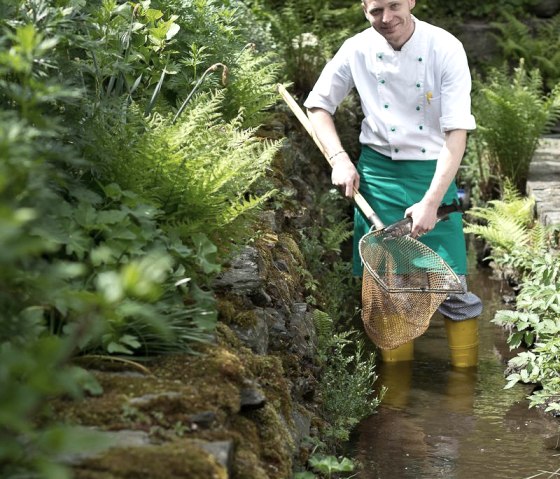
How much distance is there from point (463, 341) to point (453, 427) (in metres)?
1.01

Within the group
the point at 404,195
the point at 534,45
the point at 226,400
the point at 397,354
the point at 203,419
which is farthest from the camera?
the point at 534,45

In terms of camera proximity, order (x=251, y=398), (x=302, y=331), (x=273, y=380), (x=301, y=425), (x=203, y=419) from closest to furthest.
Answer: (x=203, y=419) < (x=251, y=398) < (x=273, y=380) < (x=301, y=425) < (x=302, y=331)

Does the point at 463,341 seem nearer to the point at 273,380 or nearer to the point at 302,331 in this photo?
the point at 302,331

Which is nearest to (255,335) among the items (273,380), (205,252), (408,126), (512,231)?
(273,380)

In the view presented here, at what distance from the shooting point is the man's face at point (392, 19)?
5.87 m

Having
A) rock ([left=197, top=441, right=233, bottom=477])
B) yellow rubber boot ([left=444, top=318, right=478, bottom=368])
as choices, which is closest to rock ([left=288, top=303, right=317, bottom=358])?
yellow rubber boot ([left=444, top=318, right=478, bottom=368])

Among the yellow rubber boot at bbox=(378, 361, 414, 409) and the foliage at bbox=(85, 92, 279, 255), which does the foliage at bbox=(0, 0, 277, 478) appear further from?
the yellow rubber boot at bbox=(378, 361, 414, 409)

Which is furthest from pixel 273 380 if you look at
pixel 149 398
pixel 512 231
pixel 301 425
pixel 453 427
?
pixel 512 231

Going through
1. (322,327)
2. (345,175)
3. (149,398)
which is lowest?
(322,327)

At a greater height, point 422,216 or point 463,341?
point 422,216

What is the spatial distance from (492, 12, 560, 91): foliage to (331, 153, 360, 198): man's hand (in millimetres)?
6209

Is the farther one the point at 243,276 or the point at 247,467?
the point at 243,276

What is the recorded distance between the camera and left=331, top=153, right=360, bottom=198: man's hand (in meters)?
6.11

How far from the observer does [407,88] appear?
614 cm
